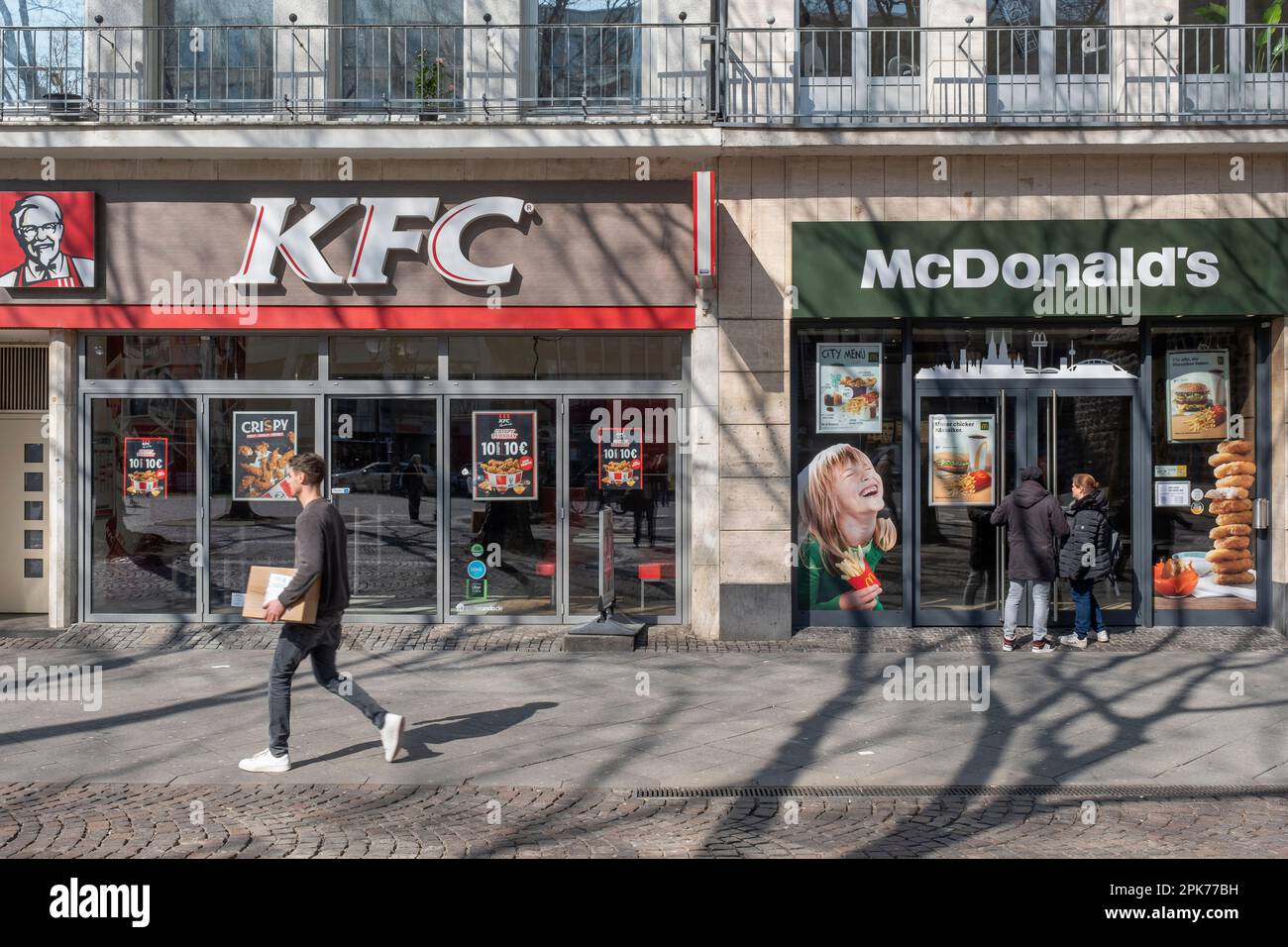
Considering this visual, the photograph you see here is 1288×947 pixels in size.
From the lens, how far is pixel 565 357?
1280 centimetres

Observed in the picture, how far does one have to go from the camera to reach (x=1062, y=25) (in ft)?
41.4

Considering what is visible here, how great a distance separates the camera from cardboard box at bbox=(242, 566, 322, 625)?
24.2 feet

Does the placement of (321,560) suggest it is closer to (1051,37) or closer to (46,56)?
(46,56)

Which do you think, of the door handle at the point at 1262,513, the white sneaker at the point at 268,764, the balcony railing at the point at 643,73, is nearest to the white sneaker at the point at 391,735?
the white sneaker at the point at 268,764

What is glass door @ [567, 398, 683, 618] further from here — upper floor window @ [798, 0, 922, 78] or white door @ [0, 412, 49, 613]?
Answer: white door @ [0, 412, 49, 613]

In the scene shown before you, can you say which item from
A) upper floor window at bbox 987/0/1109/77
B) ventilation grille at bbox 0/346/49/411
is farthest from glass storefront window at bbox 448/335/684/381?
ventilation grille at bbox 0/346/49/411

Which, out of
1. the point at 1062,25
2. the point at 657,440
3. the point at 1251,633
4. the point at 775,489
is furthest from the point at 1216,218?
the point at 657,440

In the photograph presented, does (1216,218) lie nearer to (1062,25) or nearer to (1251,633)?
(1062,25)

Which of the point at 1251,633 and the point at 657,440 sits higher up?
the point at 657,440

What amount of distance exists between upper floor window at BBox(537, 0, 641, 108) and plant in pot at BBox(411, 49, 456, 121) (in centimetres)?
97

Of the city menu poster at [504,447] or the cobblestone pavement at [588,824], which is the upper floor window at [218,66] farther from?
the cobblestone pavement at [588,824]

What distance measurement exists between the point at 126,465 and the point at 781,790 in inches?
335
